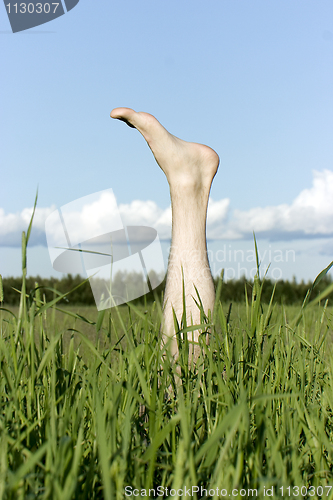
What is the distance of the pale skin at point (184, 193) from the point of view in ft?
6.00

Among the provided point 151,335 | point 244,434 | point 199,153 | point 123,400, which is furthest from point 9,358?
point 199,153

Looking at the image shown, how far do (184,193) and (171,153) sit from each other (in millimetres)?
221

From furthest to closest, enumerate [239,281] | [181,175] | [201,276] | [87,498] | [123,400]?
[239,281] → [181,175] → [201,276] → [123,400] → [87,498]

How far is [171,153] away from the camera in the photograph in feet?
6.40

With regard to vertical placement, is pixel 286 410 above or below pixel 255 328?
below

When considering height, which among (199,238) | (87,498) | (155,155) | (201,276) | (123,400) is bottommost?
(87,498)

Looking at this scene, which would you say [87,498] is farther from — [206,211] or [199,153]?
[199,153]

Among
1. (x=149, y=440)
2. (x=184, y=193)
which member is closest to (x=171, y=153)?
(x=184, y=193)

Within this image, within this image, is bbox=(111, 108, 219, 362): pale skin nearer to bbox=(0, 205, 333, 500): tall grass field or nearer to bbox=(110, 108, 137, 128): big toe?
bbox=(110, 108, 137, 128): big toe

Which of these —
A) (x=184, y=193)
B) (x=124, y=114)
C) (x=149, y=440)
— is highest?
(x=124, y=114)

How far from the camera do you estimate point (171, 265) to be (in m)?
1.91

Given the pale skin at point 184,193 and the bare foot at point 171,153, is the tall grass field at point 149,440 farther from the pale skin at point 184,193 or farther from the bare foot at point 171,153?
the bare foot at point 171,153

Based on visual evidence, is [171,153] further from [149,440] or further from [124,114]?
[149,440]

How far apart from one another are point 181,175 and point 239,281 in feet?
19.6
